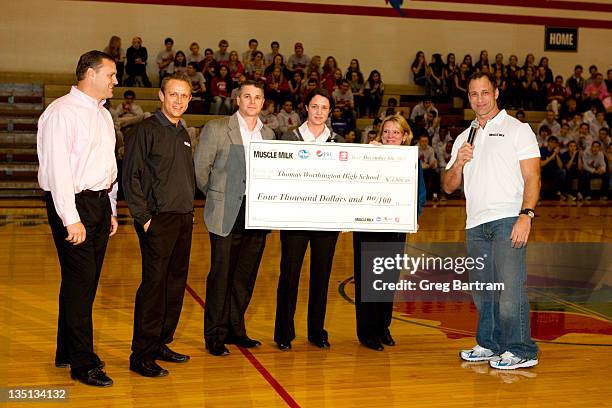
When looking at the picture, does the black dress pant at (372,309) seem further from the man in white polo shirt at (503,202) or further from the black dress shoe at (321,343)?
the man in white polo shirt at (503,202)

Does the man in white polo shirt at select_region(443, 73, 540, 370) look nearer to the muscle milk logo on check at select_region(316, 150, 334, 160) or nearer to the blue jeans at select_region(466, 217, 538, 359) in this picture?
the blue jeans at select_region(466, 217, 538, 359)

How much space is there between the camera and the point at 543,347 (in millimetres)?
5441

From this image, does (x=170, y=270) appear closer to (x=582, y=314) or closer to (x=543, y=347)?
(x=543, y=347)

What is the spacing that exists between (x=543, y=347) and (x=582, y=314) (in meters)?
1.13

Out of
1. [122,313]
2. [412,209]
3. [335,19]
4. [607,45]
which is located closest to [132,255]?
[122,313]

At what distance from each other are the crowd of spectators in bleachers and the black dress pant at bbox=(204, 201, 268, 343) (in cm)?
880

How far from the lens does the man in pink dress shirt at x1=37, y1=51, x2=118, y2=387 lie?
4.26 m

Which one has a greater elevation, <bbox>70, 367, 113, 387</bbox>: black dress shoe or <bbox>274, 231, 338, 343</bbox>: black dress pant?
<bbox>274, 231, 338, 343</bbox>: black dress pant

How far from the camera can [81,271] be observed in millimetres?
4426

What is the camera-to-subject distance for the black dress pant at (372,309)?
17.5ft

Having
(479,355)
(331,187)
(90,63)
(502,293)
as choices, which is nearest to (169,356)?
(331,187)

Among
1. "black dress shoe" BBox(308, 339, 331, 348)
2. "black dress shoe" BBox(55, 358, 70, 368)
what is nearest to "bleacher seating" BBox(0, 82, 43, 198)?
"black dress shoe" BBox(55, 358, 70, 368)

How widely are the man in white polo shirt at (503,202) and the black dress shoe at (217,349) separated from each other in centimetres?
162

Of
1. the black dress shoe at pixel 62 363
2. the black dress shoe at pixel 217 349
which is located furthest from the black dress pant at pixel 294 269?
the black dress shoe at pixel 62 363
